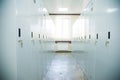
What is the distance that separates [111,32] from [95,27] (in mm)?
316

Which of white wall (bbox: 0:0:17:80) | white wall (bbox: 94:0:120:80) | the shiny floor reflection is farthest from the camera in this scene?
the shiny floor reflection

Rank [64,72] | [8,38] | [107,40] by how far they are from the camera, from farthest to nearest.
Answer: [64,72]
[107,40]
[8,38]

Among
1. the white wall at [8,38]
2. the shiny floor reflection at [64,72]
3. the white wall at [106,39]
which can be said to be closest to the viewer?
the white wall at [8,38]

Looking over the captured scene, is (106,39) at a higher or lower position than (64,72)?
higher

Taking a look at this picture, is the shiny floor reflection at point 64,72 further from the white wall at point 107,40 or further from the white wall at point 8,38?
the white wall at point 8,38

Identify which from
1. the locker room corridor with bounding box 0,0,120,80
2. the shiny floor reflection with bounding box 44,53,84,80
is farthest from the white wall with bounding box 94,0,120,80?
the shiny floor reflection with bounding box 44,53,84,80

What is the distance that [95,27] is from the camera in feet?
9.86

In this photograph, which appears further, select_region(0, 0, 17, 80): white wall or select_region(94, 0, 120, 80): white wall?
select_region(94, 0, 120, 80): white wall

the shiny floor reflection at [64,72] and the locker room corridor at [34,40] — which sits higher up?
the locker room corridor at [34,40]

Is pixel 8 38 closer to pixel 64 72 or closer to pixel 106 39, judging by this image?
pixel 106 39

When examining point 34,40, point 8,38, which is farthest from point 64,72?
point 8,38

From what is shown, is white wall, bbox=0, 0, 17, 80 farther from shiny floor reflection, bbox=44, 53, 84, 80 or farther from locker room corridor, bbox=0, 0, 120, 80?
shiny floor reflection, bbox=44, 53, 84, 80

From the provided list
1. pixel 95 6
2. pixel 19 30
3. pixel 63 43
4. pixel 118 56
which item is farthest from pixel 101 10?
pixel 63 43

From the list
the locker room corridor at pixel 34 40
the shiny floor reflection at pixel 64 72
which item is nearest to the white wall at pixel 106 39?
the locker room corridor at pixel 34 40
